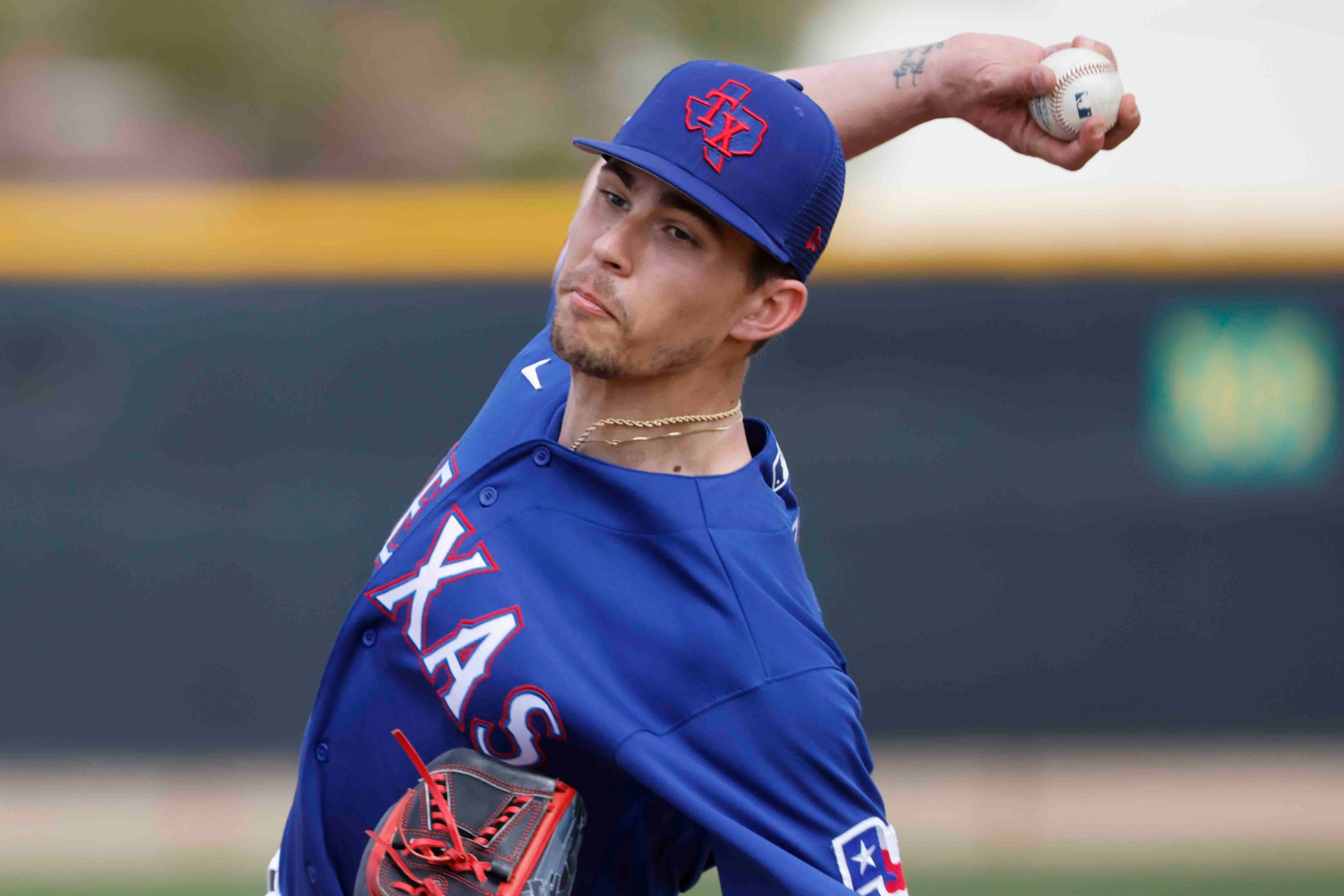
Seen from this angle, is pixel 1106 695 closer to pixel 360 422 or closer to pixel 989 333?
pixel 989 333

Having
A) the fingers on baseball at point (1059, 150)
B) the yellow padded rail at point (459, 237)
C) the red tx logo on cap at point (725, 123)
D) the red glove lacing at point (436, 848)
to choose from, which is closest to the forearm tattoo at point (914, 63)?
Answer: the fingers on baseball at point (1059, 150)

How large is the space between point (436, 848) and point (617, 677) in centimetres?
33

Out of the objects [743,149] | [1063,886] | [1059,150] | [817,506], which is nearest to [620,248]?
[743,149]

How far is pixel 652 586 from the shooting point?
185 centimetres

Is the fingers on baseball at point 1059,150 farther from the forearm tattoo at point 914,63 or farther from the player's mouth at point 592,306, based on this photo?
the player's mouth at point 592,306

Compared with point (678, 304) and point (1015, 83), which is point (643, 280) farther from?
point (1015, 83)

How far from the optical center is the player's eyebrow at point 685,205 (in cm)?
190

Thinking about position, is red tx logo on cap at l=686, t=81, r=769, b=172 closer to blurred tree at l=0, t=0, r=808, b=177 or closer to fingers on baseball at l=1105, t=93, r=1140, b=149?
fingers on baseball at l=1105, t=93, r=1140, b=149

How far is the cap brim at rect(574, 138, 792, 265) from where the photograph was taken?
185 cm

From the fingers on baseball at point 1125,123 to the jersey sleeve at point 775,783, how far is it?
93cm

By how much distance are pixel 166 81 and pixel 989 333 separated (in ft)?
27.1

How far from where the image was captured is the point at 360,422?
5.91 metres

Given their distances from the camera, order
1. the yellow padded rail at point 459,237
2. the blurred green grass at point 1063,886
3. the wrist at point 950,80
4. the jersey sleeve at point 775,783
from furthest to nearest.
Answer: the yellow padded rail at point 459,237, the blurred green grass at point 1063,886, the wrist at point 950,80, the jersey sleeve at point 775,783

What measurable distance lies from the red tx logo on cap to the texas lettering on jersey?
2.03 ft
